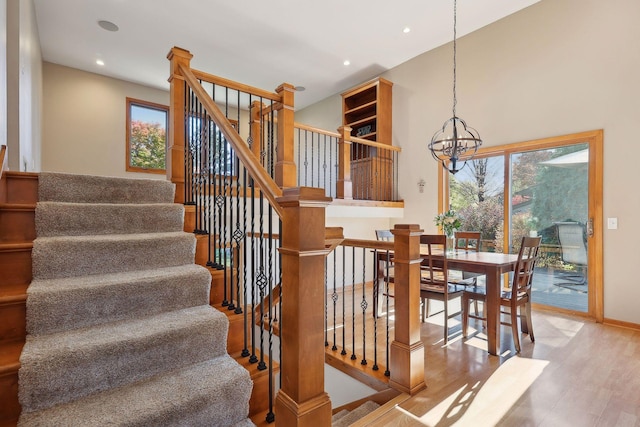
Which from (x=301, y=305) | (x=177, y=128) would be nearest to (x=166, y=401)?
(x=301, y=305)

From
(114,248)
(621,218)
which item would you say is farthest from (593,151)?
(114,248)

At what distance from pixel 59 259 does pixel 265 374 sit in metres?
1.17

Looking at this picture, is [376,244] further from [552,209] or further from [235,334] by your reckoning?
[552,209]

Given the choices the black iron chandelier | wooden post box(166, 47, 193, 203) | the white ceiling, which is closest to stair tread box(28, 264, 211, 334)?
wooden post box(166, 47, 193, 203)

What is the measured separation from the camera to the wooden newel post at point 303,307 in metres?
1.22

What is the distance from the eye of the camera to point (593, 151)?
3.53 m

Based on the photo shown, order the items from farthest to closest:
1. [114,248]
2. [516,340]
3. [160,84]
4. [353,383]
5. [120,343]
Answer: [160,84] → [516,340] → [353,383] → [114,248] → [120,343]

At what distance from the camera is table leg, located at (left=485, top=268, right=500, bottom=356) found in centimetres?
259

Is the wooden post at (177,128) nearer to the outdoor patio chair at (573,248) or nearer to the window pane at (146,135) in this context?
the window pane at (146,135)

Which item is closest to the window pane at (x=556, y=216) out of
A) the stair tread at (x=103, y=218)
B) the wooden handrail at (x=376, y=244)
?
the wooden handrail at (x=376, y=244)

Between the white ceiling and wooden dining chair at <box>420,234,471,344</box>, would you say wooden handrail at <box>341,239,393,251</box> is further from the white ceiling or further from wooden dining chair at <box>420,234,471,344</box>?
the white ceiling

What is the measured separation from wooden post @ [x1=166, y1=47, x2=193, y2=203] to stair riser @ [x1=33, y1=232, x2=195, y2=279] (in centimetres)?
66

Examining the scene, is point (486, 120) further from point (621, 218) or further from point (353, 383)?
point (353, 383)

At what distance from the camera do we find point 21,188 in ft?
6.28
